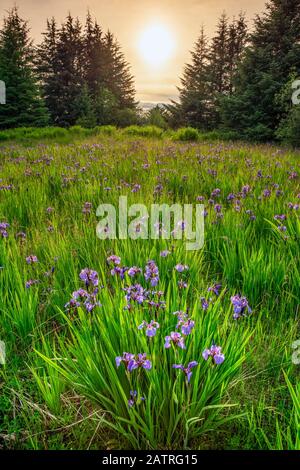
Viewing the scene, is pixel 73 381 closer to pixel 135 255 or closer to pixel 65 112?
pixel 135 255

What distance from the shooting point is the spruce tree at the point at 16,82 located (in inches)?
1005

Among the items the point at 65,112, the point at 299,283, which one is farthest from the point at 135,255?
the point at 65,112

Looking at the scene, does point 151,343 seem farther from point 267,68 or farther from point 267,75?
point 267,68

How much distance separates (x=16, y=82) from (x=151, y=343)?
29.1 m

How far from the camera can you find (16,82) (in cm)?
2602

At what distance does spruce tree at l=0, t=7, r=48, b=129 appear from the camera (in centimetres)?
2552

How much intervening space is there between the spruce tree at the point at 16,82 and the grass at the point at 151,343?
25.2m

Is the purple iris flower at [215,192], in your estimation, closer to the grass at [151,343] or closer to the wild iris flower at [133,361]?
the grass at [151,343]

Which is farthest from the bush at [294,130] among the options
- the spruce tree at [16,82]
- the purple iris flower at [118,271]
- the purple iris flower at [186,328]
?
the spruce tree at [16,82]

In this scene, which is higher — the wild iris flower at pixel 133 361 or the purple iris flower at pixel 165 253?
the purple iris flower at pixel 165 253

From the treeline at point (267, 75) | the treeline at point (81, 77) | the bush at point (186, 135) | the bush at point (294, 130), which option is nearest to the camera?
the bush at point (294, 130)

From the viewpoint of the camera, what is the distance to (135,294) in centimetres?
183

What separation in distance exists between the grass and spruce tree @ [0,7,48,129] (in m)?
25.2

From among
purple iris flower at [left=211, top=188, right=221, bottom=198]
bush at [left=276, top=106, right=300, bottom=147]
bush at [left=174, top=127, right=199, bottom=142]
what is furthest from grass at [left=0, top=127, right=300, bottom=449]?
bush at [left=174, top=127, right=199, bottom=142]
